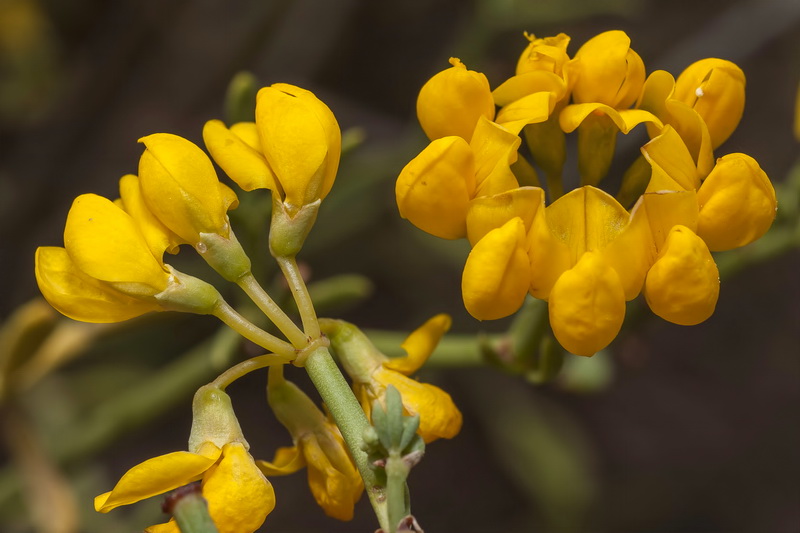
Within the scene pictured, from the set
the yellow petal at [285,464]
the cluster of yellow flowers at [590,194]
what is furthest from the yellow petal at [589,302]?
the yellow petal at [285,464]

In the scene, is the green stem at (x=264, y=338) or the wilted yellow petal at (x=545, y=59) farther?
the wilted yellow petal at (x=545, y=59)

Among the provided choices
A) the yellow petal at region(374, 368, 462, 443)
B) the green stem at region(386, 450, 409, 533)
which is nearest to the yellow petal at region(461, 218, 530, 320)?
the yellow petal at region(374, 368, 462, 443)

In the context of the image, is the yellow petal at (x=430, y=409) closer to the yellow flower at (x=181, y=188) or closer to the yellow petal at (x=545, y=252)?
the yellow petal at (x=545, y=252)

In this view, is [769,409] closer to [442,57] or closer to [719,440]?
[719,440]

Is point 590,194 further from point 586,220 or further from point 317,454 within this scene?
point 317,454

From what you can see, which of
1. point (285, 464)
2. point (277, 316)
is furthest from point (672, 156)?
point (285, 464)

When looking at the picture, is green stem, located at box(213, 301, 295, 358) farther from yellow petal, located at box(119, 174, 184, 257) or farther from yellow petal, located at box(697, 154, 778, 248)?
yellow petal, located at box(697, 154, 778, 248)
